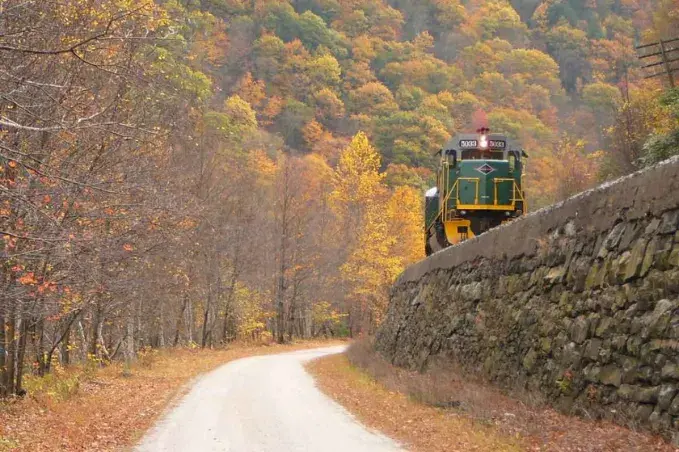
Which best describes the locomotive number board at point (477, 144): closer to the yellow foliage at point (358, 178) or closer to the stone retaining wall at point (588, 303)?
the stone retaining wall at point (588, 303)

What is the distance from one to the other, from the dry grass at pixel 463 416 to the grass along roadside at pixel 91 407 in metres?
4.33

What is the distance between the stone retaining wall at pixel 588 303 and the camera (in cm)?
757

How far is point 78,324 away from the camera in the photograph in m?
20.2

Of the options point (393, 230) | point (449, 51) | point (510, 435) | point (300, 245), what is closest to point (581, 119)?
point (449, 51)

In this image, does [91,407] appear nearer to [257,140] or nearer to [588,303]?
[588,303]

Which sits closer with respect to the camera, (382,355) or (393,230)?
(382,355)

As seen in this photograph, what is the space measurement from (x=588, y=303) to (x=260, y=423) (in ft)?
19.8

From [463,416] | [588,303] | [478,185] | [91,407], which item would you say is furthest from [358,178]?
[588,303]

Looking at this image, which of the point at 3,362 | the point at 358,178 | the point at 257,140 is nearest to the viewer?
the point at 3,362

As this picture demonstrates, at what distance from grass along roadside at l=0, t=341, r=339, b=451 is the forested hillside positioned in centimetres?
89

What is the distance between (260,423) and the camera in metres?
11.3

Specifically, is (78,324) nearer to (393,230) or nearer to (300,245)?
(300,245)

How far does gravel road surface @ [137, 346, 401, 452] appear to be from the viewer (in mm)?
9297

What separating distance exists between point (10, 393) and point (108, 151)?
5.27 metres
